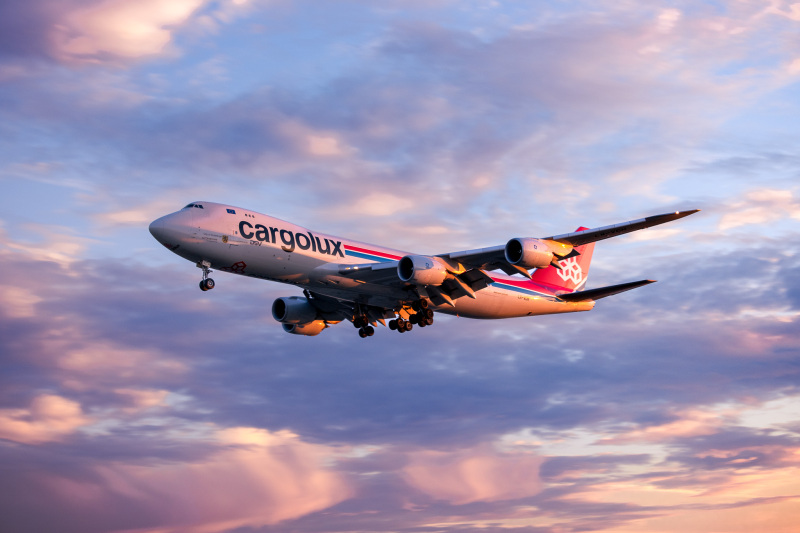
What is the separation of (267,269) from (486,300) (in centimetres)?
1498

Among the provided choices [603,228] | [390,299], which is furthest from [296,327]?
[603,228]

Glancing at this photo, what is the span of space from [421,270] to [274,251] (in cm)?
789

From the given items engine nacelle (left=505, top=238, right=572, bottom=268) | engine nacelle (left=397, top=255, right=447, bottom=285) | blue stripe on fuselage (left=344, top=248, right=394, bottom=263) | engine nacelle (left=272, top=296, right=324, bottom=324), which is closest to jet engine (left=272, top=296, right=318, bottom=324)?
engine nacelle (left=272, top=296, right=324, bottom=324)

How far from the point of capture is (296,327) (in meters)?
59.4

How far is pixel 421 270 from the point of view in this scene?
4691cm

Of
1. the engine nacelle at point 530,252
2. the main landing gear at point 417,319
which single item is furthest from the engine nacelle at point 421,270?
the main landing gear at point 417,319

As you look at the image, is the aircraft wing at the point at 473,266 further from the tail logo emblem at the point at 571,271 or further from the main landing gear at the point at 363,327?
the tail logo emblem at the point at 571,271

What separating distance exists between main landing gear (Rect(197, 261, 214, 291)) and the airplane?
0.18ft

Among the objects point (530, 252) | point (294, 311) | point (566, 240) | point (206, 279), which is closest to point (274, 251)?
point (206, 279)

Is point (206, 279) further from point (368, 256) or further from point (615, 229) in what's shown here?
point (615, 229)

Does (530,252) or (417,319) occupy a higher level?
(530,252)

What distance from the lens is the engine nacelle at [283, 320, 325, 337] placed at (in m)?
59.3

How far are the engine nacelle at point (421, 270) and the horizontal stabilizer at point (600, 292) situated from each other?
11.8 metres

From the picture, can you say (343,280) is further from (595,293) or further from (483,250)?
(595,293)
